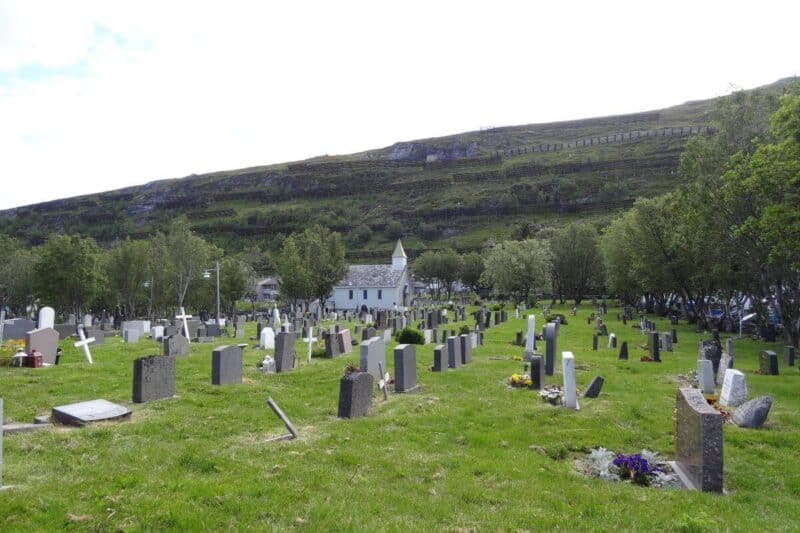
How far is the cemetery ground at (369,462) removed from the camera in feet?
19.1

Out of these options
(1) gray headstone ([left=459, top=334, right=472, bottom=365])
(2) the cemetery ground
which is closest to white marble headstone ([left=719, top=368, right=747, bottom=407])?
(2) the cemetery ground

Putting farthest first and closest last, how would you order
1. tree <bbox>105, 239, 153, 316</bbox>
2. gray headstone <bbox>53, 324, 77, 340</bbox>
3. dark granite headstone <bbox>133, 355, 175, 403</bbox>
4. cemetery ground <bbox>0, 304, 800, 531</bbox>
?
tree <bbox>105, 239, 153, 316</bbox> < gray headstone <bbox>53, 324, 77, 340</bbox> < dark granite headstone <bbox>133, 355, 175, 403</bbox> < cemetery ground <bbox>0, 304, 800, 531</bbox>

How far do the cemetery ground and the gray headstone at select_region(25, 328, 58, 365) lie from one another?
1.68 meters

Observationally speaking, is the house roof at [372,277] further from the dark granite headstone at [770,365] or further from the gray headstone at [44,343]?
the gray headstone at [44,343]

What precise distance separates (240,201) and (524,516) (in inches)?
6717

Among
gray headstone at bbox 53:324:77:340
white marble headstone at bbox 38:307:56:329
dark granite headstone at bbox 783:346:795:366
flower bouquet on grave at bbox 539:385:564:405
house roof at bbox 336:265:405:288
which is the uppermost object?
house roof at bbox 336:265:405:288

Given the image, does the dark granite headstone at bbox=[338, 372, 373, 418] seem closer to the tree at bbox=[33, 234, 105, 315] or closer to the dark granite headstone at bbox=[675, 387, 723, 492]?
the dark granite headstone at bbox=[675, 387, 723, 492]

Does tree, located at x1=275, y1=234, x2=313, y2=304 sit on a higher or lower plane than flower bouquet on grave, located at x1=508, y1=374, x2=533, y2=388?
higher

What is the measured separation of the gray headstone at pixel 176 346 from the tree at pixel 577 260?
5420 centimetres

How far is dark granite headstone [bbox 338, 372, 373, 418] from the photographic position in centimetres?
1005

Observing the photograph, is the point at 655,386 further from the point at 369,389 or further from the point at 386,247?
the point at 386,247

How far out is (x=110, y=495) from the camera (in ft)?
19.9

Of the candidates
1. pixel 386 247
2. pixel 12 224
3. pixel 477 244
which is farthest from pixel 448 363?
pixel 12 224

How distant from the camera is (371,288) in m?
78.9
